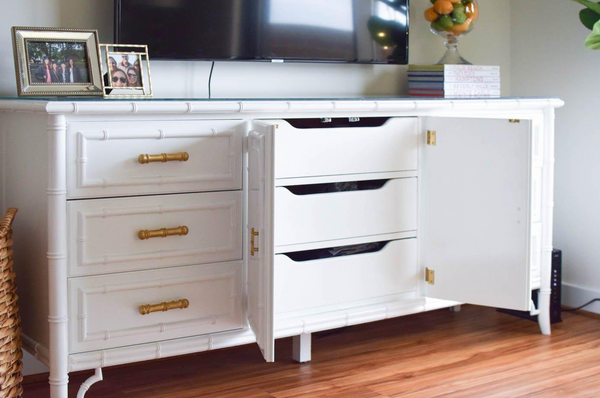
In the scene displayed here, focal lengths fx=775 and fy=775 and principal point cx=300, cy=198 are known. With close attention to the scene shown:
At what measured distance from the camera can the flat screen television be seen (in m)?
2.11

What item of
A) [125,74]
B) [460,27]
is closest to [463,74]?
[460,27]

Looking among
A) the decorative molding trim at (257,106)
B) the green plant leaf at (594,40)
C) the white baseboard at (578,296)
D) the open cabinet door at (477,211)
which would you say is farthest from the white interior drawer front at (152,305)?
the white baseboard at (578,296)

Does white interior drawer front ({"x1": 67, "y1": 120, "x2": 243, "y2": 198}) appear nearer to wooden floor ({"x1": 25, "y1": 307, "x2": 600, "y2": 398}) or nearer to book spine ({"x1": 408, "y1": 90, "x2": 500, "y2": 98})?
wooden floor ({"x1": 25, "y1": 307, "x2": 600, "y2": 398})

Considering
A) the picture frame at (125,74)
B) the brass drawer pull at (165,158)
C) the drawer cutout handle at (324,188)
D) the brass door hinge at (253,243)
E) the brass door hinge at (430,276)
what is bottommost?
the brass door hinge at (430,276)

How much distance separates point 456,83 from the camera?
2412 mm

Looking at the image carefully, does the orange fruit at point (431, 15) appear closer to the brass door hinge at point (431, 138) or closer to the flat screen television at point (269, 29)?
→ the flat screen television at point (269, 29)

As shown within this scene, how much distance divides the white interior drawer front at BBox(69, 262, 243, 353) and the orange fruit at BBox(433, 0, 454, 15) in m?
1.18

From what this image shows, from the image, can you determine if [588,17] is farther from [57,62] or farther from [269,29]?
[57,62]

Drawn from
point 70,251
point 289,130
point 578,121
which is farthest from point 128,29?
point 578,121

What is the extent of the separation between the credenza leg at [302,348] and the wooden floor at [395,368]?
0.03m

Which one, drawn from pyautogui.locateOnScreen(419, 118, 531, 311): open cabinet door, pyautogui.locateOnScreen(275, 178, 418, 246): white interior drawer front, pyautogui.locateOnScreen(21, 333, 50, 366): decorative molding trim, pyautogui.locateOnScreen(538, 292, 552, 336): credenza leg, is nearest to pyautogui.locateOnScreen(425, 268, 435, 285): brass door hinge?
pyautogui.locateOnScreen(419, 118, 531, 311): open cabinet door

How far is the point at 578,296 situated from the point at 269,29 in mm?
1437

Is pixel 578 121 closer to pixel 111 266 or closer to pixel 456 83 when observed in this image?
pixel 456 83

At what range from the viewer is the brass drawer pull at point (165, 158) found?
1.75 metres
